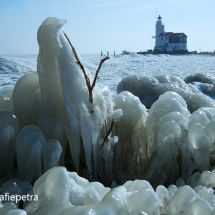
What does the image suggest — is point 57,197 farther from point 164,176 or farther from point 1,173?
point 164,176

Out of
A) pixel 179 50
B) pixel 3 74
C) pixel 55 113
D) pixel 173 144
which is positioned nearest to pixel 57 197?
pixel 55 113

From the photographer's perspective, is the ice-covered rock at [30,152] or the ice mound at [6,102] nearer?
the ice-covered rock at [30,152]

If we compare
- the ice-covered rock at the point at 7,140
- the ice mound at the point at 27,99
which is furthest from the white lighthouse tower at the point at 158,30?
the ice-covered rock at the point at 7,140

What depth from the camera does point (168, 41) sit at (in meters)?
59.2

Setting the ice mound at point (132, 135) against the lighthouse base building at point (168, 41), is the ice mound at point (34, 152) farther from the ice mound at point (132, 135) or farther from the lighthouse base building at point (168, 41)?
the lighthouse base building at point (168, 41)

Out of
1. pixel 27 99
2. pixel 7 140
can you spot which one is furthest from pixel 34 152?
pixel 27 99

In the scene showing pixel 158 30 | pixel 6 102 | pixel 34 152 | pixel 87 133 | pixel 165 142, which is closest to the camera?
pixel 34 152

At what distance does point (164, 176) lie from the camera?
324cm

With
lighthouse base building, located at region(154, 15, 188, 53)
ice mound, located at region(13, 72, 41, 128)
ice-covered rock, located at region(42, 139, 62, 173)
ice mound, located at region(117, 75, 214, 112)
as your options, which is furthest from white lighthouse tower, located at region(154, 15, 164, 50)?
ice-covered rock, located at region(42, 139, 62, 173)

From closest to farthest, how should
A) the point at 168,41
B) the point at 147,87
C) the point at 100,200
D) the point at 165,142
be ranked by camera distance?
the point at 100,200, the point at 165,142, the point at 147,87, the point at 168,41

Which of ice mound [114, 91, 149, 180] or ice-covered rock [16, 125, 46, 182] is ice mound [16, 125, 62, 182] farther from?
ice mound [114, 91, 149, 180]

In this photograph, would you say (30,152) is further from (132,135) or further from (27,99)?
(132,135)

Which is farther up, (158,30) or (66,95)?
(158,30)

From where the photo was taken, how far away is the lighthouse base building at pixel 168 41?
2301 inches
